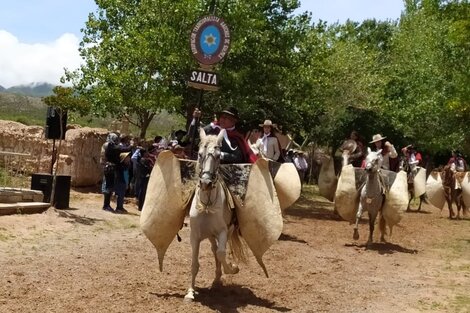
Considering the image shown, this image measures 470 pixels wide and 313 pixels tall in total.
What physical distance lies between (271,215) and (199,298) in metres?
1.36

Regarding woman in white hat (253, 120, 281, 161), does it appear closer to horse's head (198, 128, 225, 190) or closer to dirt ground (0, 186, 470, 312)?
dirt ground (0, 186, 470, 312)

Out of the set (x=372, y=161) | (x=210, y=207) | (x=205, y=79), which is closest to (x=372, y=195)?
(x=372, y=161)

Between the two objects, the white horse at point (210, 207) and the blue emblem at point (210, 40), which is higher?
the blue emblem at point (210, 40)

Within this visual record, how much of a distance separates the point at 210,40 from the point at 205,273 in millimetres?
3923

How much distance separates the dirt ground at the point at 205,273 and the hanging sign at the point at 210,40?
3466 mm

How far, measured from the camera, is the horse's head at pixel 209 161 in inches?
279

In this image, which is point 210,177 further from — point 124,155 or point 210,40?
point 124,155

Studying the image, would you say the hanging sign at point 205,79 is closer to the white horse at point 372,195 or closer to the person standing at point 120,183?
the white horse at point 372,195

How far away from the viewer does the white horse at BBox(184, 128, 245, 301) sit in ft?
23.5

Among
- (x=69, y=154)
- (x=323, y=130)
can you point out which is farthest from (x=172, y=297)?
(x=323, y=130)

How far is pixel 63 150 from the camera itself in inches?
732

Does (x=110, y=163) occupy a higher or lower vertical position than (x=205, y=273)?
higher

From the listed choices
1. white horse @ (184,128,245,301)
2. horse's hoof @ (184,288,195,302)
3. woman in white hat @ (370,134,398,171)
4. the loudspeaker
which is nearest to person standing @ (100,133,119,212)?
the loudspeaker

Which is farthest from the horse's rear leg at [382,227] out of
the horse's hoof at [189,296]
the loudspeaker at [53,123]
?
the loudspeaker at [53,123]
